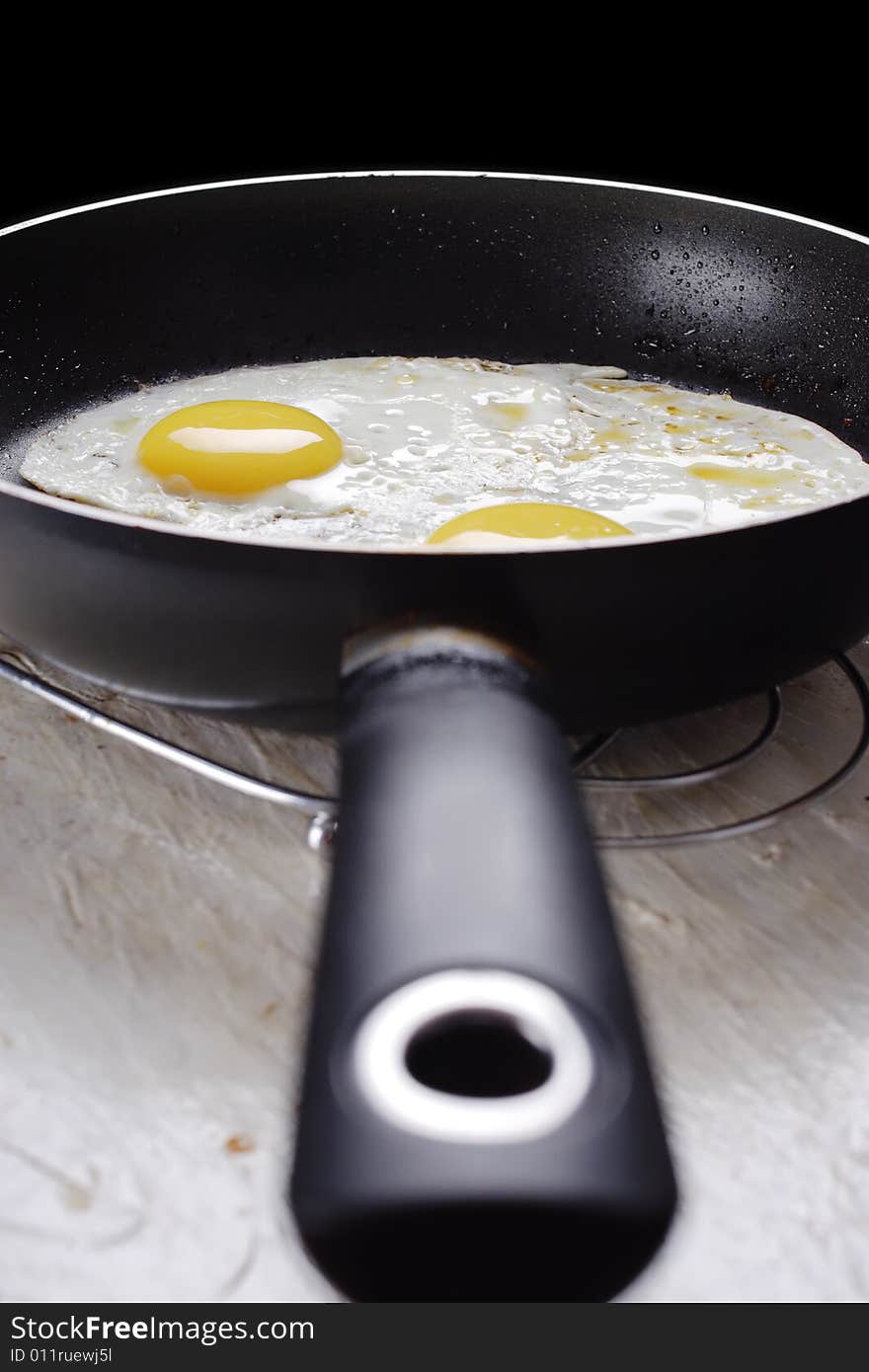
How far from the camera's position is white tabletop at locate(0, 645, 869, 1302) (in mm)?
760

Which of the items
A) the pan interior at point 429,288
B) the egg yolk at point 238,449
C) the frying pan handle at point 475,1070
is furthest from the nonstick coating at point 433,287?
the frying pan handle at point 475,1070

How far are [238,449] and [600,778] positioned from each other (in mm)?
547

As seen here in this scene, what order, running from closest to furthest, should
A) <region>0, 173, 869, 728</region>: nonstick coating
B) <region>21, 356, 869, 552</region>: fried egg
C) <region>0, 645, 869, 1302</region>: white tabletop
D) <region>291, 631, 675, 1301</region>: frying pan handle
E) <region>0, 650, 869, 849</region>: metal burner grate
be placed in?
<region>291, 631, 675, 1301</region>: frying pan handle → <region>0, 645, 869, 1302</region>: white tabletop → <region>0, 650, 869, 849</region>: metal burner grate → <region>21, 356, 869, 552</region>: fried egg → <region>0, 173, 869, 728</region>: nonstick coating

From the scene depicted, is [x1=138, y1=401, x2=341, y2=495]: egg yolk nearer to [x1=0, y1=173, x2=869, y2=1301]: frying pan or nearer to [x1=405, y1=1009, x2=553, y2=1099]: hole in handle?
[x1=0, y1=173, x2=869, y2=1301]: frying pan

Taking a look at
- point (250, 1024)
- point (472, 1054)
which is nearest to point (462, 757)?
point (472, 1054)

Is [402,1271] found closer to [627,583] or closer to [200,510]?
[627,583]

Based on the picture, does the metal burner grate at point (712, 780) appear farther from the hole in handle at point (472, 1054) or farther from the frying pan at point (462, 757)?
the hole in handle at point (472, 1054)

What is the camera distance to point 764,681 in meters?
1.00

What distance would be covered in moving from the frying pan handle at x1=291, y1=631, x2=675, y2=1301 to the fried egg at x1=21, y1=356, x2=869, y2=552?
0.58 metres

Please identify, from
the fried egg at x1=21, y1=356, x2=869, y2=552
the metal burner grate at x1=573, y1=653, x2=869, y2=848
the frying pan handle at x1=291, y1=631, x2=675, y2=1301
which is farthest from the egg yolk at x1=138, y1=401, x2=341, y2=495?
the frying pan handle at x1=291, y1=631, x2=675, y2=1301

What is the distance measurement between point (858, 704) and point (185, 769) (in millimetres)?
579

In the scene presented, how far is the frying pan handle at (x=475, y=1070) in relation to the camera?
0.58 meters

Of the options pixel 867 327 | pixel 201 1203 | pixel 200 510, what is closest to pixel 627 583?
pixel 201 1203

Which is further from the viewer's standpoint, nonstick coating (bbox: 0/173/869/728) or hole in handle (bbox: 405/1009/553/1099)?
nonstick coating (bbox: 0/173/869/728)
